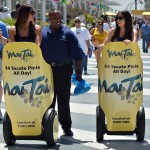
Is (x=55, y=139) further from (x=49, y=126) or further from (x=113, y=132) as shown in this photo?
(x=113, y=132)

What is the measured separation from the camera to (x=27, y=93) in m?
6.47

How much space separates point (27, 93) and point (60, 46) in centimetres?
83

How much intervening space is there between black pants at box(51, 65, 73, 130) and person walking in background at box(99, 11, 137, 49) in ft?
A: 1.92

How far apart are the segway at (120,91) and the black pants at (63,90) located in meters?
0.50

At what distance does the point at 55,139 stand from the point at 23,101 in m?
0.63

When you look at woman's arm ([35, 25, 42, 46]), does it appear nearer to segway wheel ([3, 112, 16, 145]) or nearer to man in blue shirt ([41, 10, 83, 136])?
man in blue shirt ([41, 10, 83, 136])

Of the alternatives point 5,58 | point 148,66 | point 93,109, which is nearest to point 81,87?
point 5,58

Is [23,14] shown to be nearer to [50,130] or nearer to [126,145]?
[50,130]

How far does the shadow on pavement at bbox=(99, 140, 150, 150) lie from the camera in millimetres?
6594

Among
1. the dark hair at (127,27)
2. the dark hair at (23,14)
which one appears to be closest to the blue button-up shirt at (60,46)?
the dark hair at (23,14)

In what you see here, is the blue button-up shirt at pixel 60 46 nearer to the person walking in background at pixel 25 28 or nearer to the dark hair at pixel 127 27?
the person walking in background at pixel 25 28

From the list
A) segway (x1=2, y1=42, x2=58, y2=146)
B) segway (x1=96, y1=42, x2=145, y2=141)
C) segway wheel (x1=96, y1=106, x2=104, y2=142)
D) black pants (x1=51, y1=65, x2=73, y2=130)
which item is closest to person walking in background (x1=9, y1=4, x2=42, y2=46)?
segway (x1=2, y1=42, x2=58, y2=146)

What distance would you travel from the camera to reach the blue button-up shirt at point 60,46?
22.7ft

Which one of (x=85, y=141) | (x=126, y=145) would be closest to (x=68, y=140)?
(x=85, y=141)
